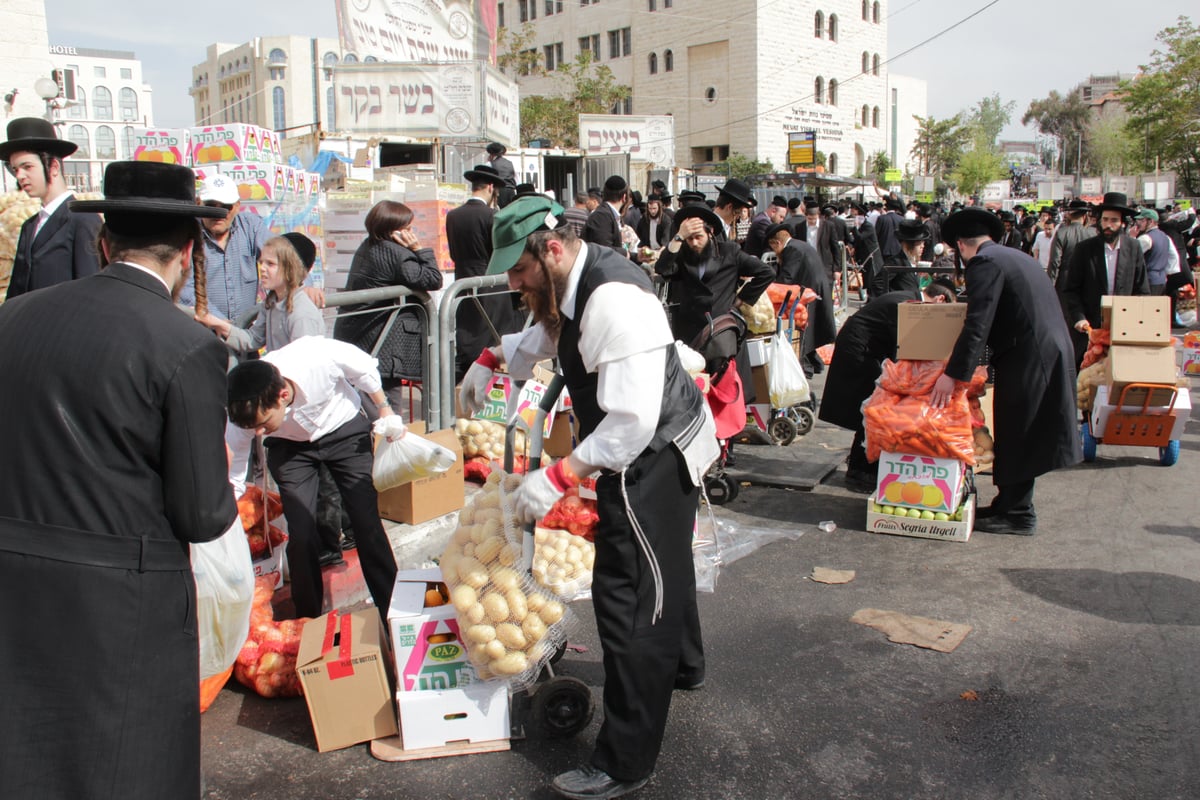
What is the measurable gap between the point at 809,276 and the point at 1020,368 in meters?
4.04

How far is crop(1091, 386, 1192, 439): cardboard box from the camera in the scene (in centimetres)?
707

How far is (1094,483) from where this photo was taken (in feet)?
22.7

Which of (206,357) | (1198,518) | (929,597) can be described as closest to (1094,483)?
(1198,518)

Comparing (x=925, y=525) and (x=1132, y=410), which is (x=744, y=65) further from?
(x=925, y=525)

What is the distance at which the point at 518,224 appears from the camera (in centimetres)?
314

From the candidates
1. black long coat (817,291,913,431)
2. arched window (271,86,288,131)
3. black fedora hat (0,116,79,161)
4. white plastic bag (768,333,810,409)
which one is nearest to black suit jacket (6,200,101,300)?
black fedora hat (0,116,79,161)

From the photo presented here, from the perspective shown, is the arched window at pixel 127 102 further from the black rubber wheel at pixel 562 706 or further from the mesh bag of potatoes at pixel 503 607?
the black rubber wheel at pixel 562 706

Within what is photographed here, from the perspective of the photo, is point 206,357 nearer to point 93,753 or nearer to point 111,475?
point 111,475

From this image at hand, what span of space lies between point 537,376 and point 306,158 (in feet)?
42.0

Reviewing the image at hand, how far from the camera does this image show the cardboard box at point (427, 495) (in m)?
5.45

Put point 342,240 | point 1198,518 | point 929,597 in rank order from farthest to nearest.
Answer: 1. point 342,240
2. point 1198,518
3. point 929,597

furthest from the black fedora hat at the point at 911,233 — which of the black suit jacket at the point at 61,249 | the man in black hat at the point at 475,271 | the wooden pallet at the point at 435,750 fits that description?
the wooden pallet at the point at 435,750

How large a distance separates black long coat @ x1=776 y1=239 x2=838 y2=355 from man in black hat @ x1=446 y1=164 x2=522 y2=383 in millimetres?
3058

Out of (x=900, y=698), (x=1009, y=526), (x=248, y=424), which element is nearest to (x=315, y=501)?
(x=248, y=424)
